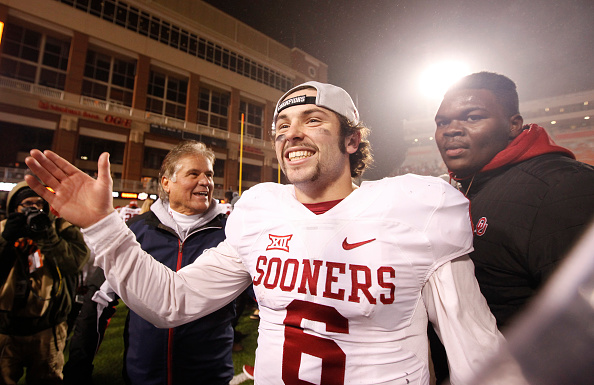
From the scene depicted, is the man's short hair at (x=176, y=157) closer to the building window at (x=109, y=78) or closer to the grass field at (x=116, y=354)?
the grass field at (x=116, y=354)

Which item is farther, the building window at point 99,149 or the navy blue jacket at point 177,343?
the building window at point 99,149

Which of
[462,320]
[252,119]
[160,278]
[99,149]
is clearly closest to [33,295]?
[160,278]

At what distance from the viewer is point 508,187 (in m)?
1.36

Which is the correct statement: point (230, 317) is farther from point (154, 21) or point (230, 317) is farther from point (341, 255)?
point (154, 21)

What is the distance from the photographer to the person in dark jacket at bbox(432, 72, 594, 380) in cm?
112

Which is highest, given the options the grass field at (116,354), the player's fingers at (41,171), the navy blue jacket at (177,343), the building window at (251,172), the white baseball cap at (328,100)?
the building window at (251,172)

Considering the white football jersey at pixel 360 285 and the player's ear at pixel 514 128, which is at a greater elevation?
→ the player's ear at pixel 514 128

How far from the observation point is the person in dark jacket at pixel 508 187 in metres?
1.12

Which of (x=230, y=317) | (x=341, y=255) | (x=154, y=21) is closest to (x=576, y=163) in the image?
(x=341, y=255)

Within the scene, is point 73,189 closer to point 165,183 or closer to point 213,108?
point 165,183

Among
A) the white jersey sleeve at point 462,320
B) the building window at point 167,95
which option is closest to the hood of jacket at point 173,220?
the white jersey sleeve at point 462,320

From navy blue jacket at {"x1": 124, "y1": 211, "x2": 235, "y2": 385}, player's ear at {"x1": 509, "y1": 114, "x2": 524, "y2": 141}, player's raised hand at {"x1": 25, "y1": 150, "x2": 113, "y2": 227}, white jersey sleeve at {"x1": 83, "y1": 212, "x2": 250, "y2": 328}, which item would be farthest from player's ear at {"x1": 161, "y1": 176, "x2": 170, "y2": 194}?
player's ear at {"x1": 509, "y1": 114, "x2": 524, "y2": 141}

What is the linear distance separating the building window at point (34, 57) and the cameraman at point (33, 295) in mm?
23608

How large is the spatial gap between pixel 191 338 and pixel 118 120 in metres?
23.0
